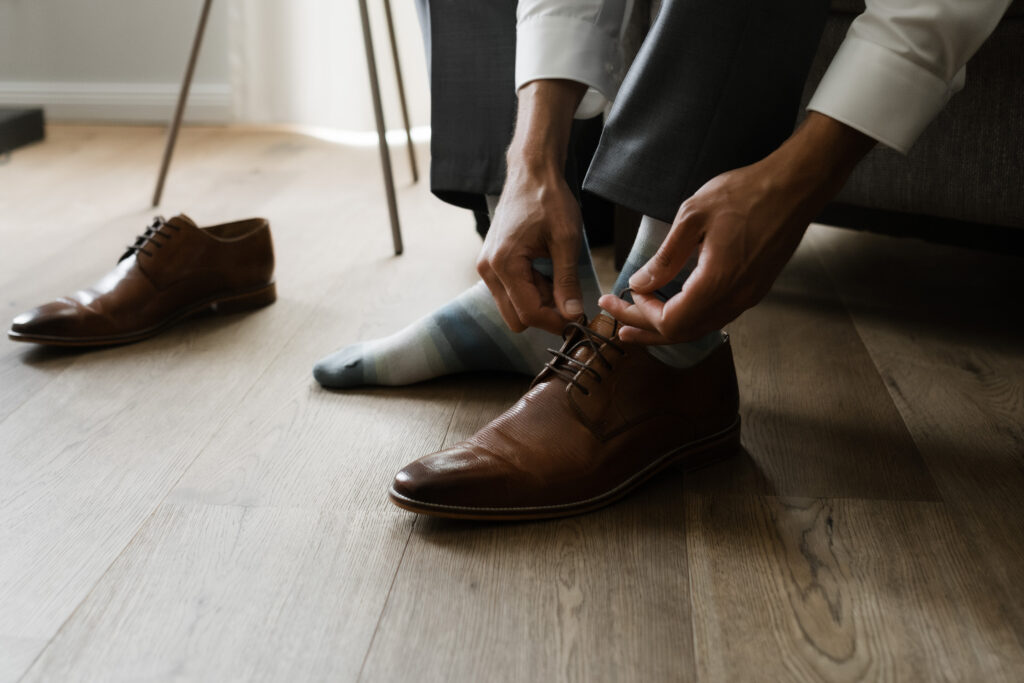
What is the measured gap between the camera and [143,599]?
0.63m

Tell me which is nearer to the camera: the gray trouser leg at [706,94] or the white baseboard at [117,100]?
the gray trouser leg at [706,94]

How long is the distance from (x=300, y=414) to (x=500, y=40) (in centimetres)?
40

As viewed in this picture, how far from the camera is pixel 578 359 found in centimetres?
77

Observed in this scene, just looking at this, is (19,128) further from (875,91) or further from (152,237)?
(875,91)

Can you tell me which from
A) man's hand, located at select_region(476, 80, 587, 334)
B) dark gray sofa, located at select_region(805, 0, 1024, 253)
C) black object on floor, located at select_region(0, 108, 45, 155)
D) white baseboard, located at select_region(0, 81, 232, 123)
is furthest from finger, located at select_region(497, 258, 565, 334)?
white baseboard, located at select_region(0, 81, 232, 123)

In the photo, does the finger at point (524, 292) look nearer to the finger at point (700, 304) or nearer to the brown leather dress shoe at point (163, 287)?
the finger at point (700, 304)

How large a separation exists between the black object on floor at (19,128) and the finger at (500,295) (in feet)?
5.66

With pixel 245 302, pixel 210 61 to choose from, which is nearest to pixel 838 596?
pixel 245 302

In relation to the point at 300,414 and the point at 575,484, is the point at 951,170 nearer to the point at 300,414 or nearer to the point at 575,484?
the point at 575,484

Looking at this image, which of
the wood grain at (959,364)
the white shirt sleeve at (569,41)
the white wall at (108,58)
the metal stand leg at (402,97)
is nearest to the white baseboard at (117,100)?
the white wall at (108,58)

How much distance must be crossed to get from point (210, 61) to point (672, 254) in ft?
6.71

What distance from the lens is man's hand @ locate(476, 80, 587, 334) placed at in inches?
28.9

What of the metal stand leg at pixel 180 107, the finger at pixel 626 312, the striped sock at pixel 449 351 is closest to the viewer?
the finger at pixel 626 312

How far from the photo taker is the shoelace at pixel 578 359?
75 centimetres
